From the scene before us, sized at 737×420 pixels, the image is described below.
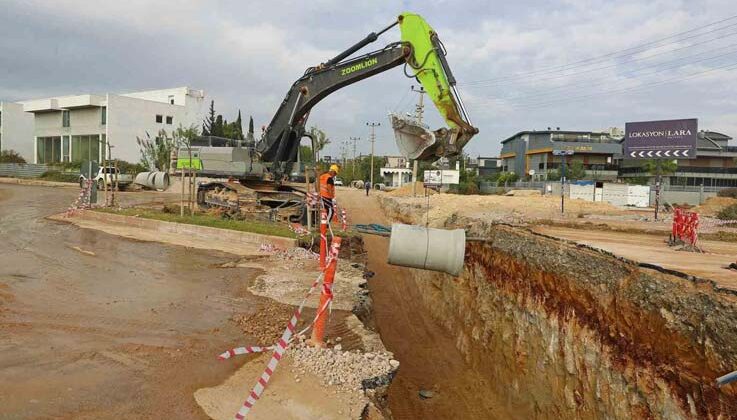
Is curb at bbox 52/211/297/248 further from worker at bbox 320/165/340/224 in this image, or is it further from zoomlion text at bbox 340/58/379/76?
zoomlion text at bbox 340/58/379/76

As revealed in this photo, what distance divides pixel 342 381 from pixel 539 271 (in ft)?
14.8

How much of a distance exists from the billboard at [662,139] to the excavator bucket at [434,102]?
955cm

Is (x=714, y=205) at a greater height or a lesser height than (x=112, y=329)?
greater

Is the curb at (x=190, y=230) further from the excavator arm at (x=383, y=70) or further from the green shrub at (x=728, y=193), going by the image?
the green shrub at (x=728, y=193)

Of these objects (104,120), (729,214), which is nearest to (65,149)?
(104,120)

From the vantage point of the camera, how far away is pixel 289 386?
446 cm

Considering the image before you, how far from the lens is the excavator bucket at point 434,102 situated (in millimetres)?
9039

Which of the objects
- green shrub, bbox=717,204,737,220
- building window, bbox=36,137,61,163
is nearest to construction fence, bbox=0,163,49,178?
building window, bbox=36,137,61,163

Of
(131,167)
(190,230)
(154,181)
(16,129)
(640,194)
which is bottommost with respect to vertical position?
(190,230)

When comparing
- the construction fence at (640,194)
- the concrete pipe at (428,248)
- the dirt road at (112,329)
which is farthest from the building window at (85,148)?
the concrete pipe at (428,248)

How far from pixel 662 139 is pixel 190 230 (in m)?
15.0

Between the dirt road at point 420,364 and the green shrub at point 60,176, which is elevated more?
the green shrub at point 60,176

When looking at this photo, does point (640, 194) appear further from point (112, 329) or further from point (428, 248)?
point (112, 329)

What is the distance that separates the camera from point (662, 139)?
16234 millimetres
